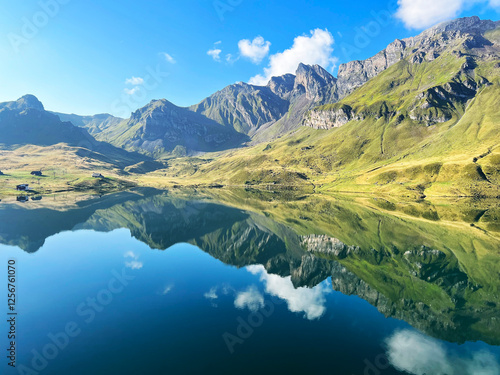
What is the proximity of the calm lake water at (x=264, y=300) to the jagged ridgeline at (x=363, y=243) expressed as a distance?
1.44ft

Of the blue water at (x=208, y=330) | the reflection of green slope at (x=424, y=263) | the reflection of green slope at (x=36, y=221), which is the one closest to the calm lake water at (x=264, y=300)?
the blue water at (x=208, y=330)

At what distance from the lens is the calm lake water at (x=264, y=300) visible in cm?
2638

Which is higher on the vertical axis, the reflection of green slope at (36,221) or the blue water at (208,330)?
the reflection of green slope at (36,221)

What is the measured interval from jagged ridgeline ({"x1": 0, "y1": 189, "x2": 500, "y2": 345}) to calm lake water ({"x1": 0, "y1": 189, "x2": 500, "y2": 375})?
0.44 meters

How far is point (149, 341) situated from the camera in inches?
1142

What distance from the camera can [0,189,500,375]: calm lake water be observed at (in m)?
26.4

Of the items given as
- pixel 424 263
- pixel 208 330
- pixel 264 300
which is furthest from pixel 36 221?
pixel 424 263

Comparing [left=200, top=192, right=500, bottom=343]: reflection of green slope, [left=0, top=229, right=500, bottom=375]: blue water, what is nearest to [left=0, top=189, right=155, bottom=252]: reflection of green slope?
[left=0, top=229, right=500, bottom=375]: blue water

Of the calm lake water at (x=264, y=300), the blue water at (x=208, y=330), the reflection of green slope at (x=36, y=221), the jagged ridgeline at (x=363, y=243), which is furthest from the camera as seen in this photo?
the reflection of green slope at (x=36, y=221)

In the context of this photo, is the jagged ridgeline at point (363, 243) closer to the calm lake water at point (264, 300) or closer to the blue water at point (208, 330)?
the calm lake water at point (264, 300)

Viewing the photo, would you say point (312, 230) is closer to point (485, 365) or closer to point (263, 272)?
point (263, 272)

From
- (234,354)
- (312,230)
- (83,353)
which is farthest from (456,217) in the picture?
(83,353)

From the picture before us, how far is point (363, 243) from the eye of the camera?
74250 millimetres

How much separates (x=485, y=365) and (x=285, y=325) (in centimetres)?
2257
